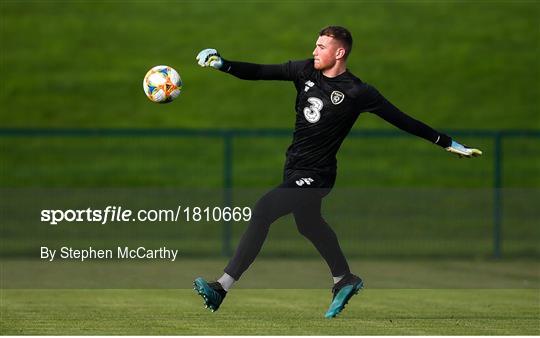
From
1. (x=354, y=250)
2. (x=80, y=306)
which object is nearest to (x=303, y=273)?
(x=354, y=250)

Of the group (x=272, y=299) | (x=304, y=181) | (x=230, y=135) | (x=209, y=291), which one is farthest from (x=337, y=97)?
(x=230, y=135)

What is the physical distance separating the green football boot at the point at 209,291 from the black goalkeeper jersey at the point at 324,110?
129 centimetres

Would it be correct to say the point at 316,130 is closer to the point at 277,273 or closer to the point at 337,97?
the point at 337,97

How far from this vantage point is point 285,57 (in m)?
28.1

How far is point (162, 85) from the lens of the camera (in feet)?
38.4

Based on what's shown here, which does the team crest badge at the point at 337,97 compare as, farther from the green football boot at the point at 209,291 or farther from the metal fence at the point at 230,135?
the metal fence at the point at 230,135

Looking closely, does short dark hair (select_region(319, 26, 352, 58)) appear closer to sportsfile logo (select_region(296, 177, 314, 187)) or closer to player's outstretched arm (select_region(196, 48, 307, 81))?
player's outstretched arm (select_region(196, 48, 307, 81))

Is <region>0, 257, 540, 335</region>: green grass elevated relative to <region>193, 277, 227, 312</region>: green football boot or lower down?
lower down

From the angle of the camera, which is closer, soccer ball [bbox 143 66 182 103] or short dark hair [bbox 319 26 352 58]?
short dark hair [bbox 319 26 352 58]

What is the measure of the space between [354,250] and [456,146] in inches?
371

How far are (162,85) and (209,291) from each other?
223cm

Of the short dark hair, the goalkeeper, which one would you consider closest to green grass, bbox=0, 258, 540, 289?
the goalkeeper

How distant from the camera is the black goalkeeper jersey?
10898mm

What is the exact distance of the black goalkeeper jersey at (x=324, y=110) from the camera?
1090 cm
